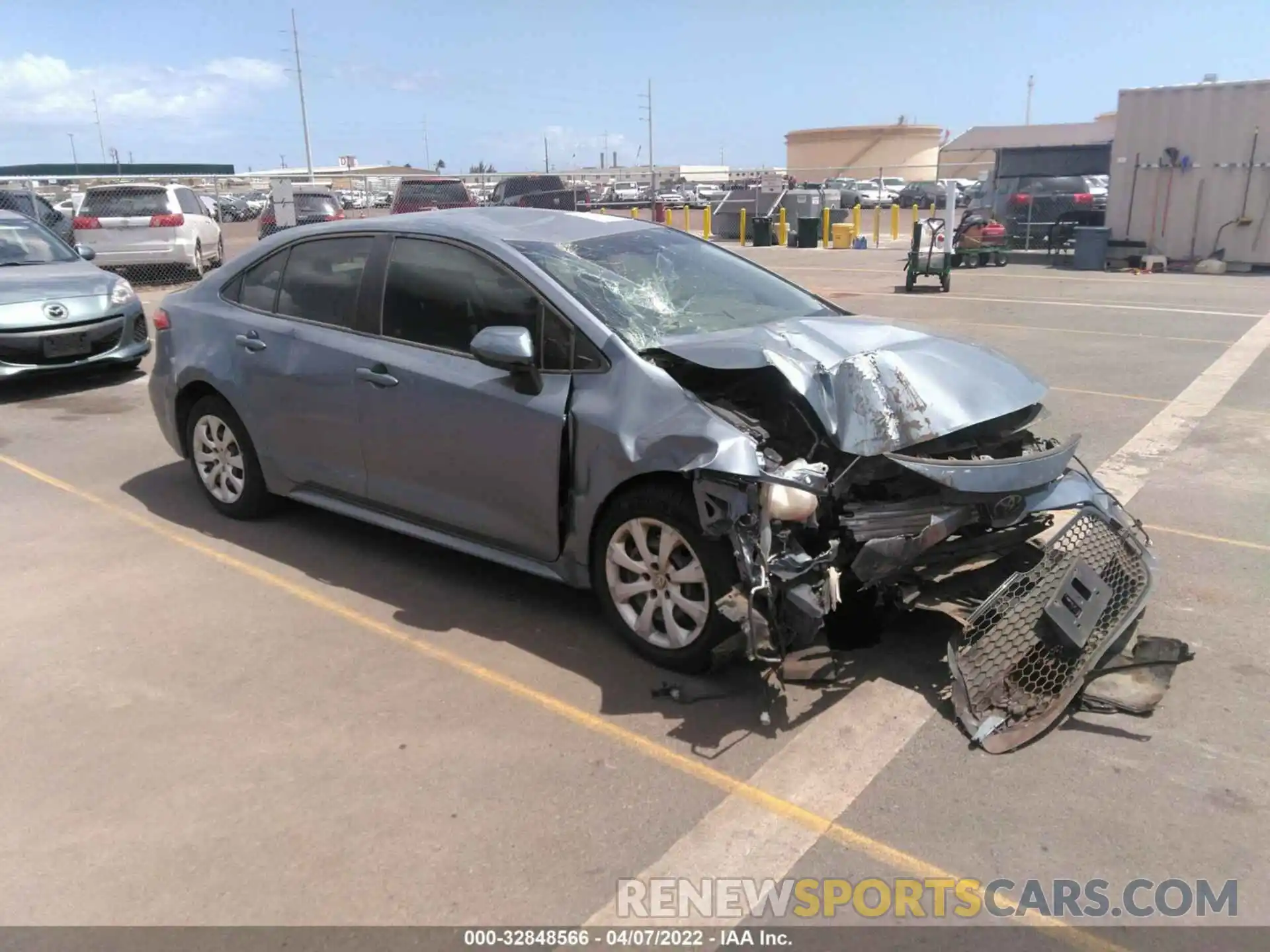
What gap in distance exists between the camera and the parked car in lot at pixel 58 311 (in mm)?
8789

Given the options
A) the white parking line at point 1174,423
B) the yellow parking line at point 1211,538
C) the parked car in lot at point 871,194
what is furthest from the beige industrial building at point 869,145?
the yellow parking line at point 1211,538

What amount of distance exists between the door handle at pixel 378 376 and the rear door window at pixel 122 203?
14614mm

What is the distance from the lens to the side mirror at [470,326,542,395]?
4.03 m

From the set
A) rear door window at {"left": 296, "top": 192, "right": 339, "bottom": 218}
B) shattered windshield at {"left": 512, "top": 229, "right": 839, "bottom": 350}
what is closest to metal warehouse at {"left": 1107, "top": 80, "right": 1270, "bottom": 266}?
rear door window at {"left": 296, "top": 192, "right": 339, "bottom": 218}

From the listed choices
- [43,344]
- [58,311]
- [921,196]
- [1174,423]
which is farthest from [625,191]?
[1174,423]

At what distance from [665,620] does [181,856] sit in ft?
5.95

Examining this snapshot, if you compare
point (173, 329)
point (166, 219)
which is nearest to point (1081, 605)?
point (173, 329)

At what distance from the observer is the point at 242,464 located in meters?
5.57

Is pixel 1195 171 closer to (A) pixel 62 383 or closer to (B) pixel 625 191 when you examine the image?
(A) pixel 62 383

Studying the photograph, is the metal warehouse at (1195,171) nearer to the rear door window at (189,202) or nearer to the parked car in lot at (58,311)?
the rear door window at (189,202)

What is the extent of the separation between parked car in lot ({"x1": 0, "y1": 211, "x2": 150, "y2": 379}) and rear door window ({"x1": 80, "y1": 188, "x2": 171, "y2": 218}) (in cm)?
720

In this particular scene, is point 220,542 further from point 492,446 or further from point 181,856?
point 181,856

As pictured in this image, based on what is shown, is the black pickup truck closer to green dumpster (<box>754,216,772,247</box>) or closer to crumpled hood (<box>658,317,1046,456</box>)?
green dumpster (<box>754,216,772,247</box>)

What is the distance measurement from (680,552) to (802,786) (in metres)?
0.97
